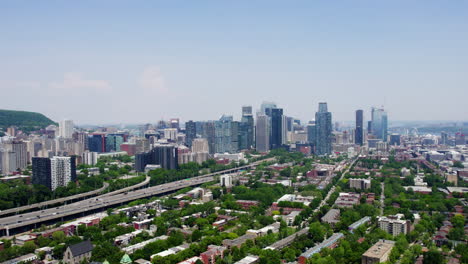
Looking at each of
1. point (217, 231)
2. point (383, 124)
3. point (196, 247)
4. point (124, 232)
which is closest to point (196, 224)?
point (217, 231)

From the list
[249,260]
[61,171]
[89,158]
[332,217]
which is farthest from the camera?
[89,158]

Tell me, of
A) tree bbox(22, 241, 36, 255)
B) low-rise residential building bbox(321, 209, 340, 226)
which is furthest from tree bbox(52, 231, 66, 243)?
low-rise residential building bbox(321, 209, 340, 226)

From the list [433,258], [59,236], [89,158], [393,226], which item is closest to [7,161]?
[89,158]

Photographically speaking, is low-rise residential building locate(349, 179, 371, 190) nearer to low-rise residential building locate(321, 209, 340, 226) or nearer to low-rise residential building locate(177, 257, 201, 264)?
low-rise residential building locate(321, 209, 340, 226)

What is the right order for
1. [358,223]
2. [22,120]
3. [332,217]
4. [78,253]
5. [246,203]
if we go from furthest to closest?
[22,120], [246,203], [332,217], [358,223], [78,253]

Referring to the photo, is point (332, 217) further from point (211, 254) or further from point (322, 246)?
point (211, 254)

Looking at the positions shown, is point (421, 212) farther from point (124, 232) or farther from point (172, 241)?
point (124, 232)
